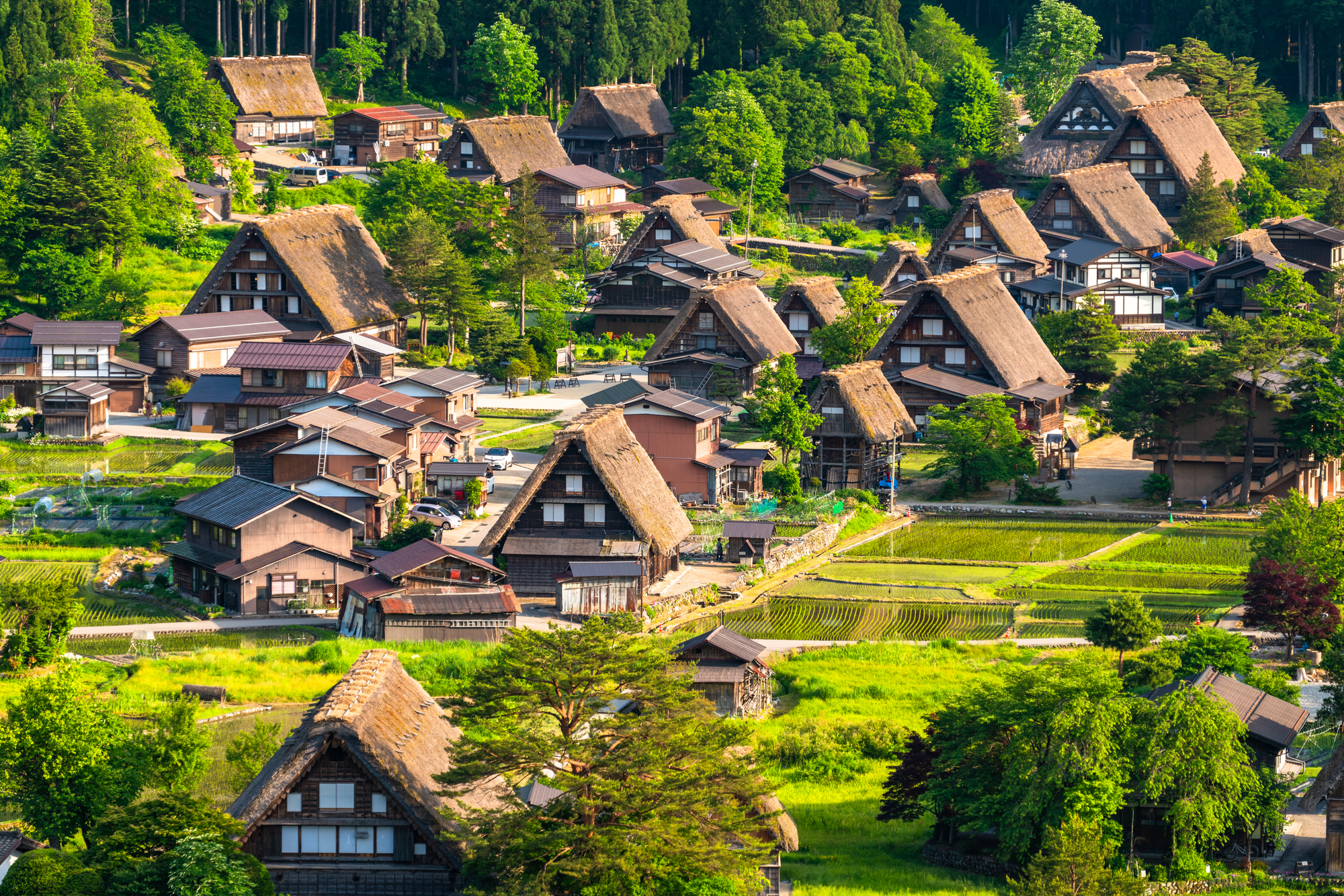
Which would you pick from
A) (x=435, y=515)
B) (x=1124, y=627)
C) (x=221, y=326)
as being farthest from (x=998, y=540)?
(x=221, y=326)

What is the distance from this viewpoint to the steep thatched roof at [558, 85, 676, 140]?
283ft

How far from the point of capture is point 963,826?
2719 centimetres

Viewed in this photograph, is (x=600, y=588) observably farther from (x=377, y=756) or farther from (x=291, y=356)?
(x=291, y=356)

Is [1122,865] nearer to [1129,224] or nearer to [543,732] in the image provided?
[543,732]

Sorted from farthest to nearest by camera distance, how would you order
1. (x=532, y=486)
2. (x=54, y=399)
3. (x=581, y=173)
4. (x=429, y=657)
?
(x=581, y=173), (x=54, y=399), (x=532, y=486), (x=429, y=657)

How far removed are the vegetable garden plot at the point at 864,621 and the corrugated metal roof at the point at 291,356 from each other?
1709 cm

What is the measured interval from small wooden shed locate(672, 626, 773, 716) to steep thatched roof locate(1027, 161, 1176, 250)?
40.2 metres

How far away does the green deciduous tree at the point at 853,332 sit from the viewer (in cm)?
5850

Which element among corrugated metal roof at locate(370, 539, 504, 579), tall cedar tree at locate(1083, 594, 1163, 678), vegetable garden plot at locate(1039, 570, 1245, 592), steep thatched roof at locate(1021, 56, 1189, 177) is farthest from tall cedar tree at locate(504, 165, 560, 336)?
tall cedar tree at locate(1083, 594, 1163, 678)

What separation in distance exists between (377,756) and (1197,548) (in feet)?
87.1

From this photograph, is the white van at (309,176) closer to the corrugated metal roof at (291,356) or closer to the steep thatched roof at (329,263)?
the steep thatched roof at (329,263)

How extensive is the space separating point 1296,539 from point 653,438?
678 inches

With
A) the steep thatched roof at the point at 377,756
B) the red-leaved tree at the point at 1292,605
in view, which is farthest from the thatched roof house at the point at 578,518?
the steep thatched roof at the point at 377,756

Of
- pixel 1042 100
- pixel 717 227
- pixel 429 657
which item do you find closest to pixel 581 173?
pixel 717 227
